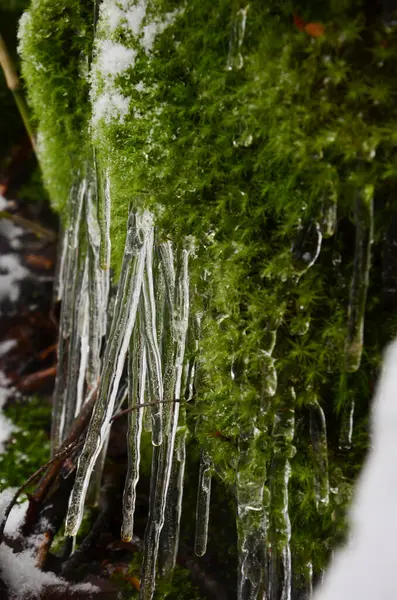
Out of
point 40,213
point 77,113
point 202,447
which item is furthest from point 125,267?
point 40,213

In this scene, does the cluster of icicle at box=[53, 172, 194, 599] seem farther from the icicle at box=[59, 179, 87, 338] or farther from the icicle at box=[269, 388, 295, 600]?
the icicle at box=[59, 179, 87, 338]

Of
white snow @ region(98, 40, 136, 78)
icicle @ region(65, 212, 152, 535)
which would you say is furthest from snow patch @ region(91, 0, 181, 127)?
icicle @ region(65, 212, 152, 535)

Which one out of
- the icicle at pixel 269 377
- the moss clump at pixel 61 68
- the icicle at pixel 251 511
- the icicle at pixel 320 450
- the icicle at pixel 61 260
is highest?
the moss clump at pixel 61 68

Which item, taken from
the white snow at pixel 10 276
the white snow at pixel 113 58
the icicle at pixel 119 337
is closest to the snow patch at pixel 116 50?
the white snow at pixel 113 58

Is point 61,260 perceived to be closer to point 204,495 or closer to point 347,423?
point 204,495

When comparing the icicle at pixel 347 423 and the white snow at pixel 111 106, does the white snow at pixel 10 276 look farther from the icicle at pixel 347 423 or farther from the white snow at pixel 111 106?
the icicle at pixel 347 423

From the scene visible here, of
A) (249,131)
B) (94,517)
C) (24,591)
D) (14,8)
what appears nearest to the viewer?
(249,131)

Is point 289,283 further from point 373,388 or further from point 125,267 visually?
point 125,267
